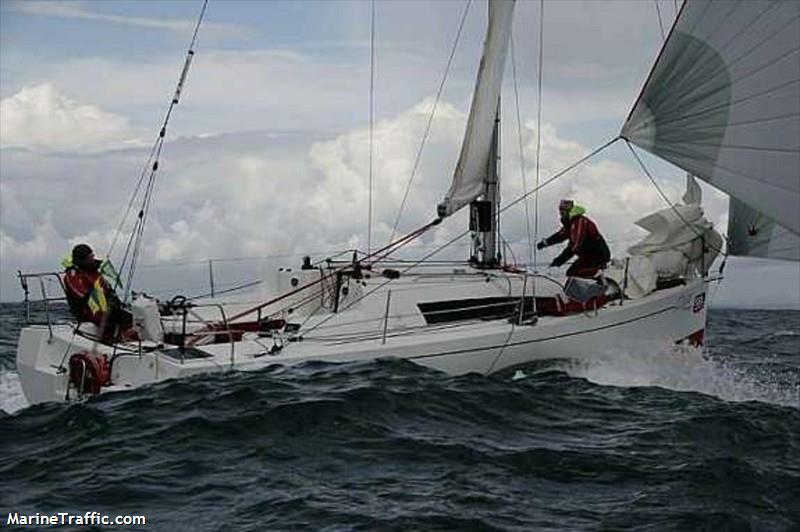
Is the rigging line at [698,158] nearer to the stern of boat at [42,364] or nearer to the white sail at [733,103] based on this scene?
the white sail at [733,103]

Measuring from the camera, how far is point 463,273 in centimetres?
1374

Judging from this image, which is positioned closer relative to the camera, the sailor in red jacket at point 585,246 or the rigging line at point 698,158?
the rigging line at point 698,158

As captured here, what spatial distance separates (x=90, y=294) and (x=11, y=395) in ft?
5.22

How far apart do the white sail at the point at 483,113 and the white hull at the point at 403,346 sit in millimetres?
1670

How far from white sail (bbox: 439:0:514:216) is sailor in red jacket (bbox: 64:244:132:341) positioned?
15.8ft

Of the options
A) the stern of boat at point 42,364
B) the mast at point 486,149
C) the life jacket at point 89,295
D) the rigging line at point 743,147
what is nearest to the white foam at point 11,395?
the stern of boat at point 42,364

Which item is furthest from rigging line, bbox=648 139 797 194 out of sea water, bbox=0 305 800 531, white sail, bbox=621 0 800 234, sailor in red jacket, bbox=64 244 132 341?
sailor in red jacket, bbox=64 244 132 341

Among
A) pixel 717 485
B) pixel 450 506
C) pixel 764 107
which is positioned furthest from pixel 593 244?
pixel 450 506

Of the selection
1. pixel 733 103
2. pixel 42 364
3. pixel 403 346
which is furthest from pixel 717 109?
pixel 42 364

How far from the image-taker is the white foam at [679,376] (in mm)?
11383

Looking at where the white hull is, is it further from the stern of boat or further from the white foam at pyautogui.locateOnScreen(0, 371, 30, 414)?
the white foam at pyautogui.locateOnScreen(0, 371, 30, 414)

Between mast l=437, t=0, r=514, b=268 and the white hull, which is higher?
mast l=437, t=0, r=514, b=268

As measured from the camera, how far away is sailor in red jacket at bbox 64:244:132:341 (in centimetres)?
1108

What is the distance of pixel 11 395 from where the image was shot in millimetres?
11680
